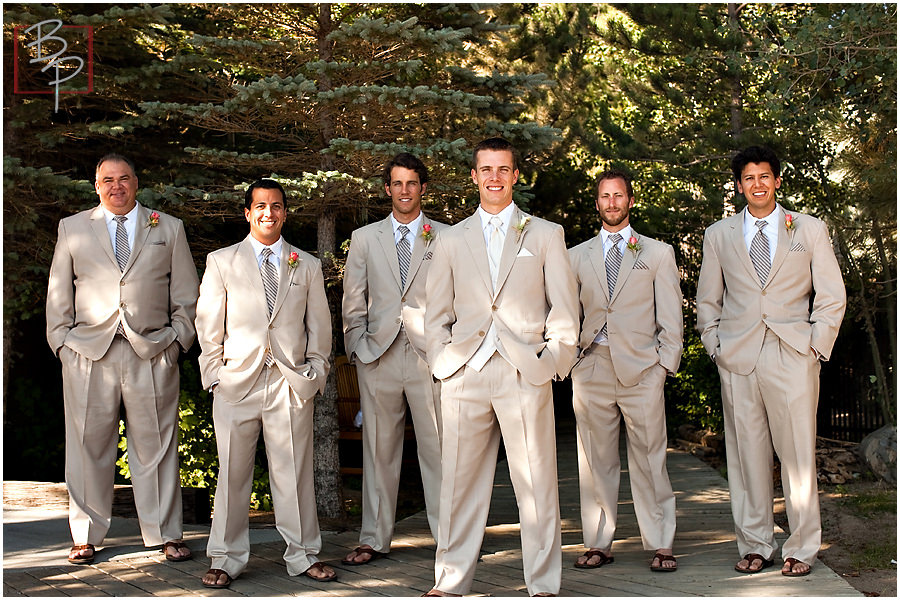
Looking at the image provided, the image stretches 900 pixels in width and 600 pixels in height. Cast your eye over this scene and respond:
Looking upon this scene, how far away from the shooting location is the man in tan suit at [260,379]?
5164 millimetres

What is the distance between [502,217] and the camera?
4.79 m

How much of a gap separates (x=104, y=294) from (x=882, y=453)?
6822 millimetres

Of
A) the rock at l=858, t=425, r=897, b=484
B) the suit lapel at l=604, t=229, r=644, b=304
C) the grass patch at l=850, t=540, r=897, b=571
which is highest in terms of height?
the suit lapel at l=604, t=229, r=644, b=304

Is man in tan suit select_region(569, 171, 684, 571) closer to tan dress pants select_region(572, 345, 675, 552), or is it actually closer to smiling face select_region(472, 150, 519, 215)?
tan dress pants select_region(572, 345, 675, 552)

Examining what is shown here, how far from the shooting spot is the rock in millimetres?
8469

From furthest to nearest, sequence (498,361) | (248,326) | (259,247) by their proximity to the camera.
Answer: (259,247) → (248,326) → (498,361)

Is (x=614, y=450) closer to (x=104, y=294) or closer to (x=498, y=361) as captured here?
(x=498, y=361)

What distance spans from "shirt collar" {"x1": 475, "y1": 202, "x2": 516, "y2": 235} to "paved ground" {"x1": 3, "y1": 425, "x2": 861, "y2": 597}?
186 centimetres

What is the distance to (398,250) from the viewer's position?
19.4 feet

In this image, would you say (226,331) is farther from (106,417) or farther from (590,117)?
(590,117)

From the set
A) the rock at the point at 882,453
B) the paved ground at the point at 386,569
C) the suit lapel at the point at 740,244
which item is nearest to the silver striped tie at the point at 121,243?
the paved ground at the point at 386,569

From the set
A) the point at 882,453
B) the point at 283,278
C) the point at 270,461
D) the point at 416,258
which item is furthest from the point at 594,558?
the point at 882,453

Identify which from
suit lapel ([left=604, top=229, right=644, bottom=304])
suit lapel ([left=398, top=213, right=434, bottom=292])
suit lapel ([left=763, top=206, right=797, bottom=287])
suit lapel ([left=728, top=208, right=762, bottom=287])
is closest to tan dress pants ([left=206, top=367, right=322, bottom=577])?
suit lapel ([left=398, top=213, right=434, bottom=292])

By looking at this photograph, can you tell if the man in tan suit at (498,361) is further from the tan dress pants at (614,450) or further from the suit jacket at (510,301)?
the tan dress pants at (614,450)
